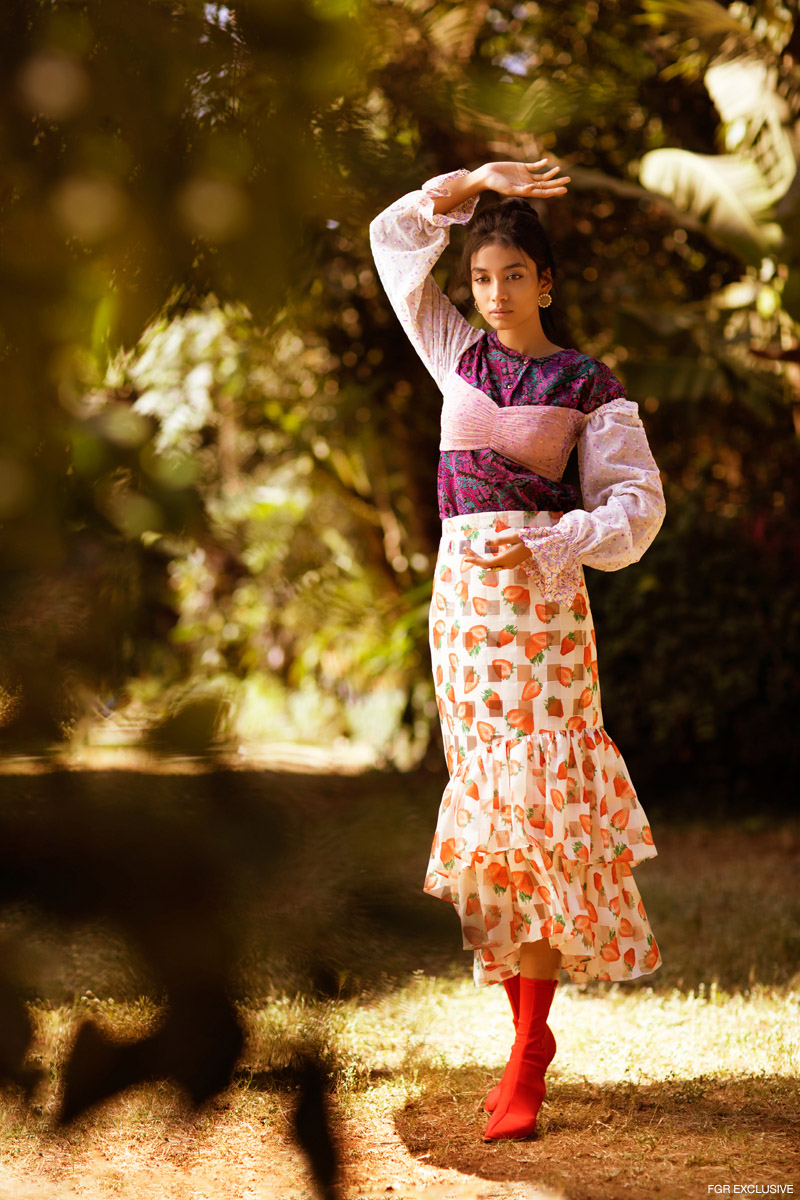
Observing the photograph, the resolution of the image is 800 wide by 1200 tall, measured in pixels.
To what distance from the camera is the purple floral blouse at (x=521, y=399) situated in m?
2.36

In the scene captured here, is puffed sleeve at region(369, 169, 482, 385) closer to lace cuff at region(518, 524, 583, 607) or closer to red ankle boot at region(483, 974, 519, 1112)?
lace cuff at region(518, 524, 583, 607)

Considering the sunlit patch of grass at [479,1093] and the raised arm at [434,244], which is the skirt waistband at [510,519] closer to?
the raised arm at [434,244]

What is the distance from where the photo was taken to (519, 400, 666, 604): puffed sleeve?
7.15 feet

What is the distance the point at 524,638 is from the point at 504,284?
67cm

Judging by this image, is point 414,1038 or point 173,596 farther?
point 414,1038

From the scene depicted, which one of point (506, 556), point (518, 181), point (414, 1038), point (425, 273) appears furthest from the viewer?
point (414, 1038)

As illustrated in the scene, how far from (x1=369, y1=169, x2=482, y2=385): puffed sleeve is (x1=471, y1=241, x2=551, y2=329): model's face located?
88 mm

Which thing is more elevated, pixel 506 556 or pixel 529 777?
pixel 506 556

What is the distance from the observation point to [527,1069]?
233cm

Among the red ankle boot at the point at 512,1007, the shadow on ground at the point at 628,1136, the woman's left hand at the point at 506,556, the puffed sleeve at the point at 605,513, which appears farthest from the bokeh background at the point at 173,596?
the red ankle boot at the point at 512,1007

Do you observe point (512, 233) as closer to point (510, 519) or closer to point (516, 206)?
point (516, 206)

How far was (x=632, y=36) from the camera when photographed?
7098mm

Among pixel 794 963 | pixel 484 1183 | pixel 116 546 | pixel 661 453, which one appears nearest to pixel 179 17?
pixel 116 546

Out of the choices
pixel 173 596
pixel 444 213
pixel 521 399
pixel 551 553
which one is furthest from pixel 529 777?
pixel 173 596
